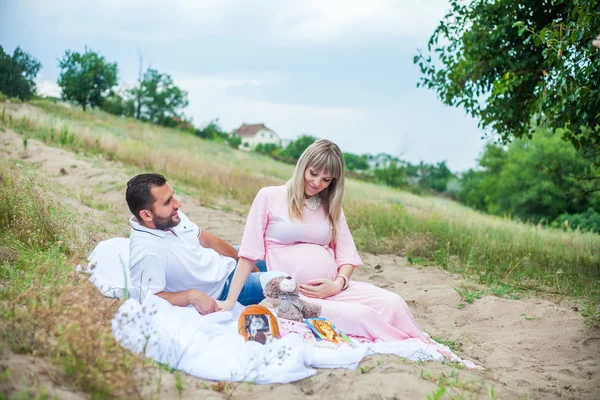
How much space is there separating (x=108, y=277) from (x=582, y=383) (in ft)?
12.8

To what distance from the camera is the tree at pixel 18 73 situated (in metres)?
9.12

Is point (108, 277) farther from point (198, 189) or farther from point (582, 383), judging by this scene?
point (198, 189)

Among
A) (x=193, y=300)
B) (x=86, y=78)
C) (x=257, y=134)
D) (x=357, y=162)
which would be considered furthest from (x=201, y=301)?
(x=257, y=134)

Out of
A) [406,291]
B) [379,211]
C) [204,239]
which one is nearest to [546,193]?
[379,211]

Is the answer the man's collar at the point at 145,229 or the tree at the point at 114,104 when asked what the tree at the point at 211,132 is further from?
the man's collar at the point at 145,229

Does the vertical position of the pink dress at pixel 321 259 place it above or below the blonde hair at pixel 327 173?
below

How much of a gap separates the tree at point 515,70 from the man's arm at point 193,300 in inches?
185

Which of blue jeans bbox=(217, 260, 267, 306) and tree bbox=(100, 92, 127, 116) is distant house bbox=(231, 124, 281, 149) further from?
blue jeans bbox=(217, 260, 267, 306)

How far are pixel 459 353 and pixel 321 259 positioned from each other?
1450 mm

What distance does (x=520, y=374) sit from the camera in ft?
13.6

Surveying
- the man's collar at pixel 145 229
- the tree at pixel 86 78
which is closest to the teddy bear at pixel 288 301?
the man's collar at pixel 145 229

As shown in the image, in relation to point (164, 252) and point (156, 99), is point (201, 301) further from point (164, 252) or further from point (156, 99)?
point (156, 99)

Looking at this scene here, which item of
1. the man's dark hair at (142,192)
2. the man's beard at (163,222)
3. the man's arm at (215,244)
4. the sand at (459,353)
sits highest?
the man's dark hair at (142,192)

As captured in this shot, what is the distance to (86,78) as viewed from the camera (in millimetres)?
35219
